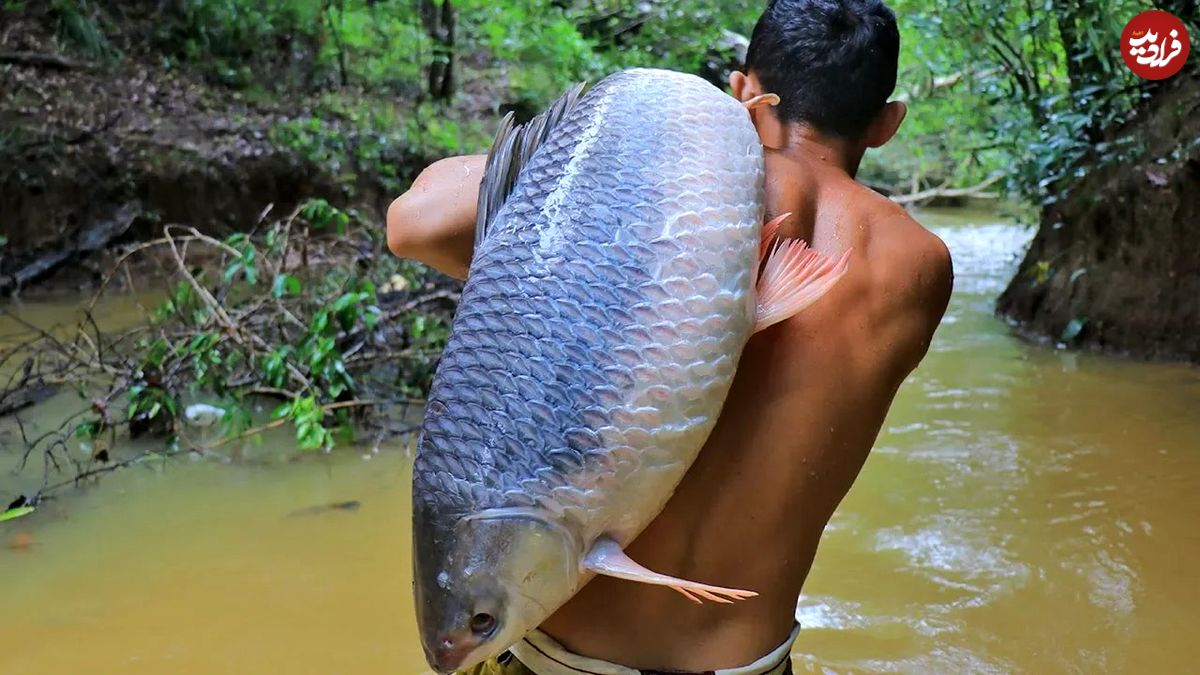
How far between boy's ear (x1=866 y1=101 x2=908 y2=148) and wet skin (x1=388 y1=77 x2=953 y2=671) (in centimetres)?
8

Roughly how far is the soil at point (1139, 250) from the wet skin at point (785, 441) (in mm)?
4916

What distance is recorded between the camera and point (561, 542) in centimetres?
114

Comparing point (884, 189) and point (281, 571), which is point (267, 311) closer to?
point (281, 571)

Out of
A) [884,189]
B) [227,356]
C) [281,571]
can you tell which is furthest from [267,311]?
[884,189]

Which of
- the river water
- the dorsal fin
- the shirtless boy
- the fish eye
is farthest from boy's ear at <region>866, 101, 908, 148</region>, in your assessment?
the river water

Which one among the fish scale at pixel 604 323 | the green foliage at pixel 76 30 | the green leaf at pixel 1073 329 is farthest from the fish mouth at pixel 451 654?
the green foliage at pixel 76 30

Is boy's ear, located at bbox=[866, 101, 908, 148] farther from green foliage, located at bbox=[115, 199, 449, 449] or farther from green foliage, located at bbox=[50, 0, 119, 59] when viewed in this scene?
green foliage, located at bbox=[50, 0, 119, 59]

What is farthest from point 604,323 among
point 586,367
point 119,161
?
point 119,161

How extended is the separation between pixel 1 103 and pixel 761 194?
8178mm

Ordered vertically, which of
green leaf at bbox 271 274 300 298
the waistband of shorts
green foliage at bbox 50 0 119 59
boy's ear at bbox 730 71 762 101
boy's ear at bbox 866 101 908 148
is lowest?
green leaf at bbox 271 274 300 298

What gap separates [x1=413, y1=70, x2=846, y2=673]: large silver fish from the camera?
1.15m

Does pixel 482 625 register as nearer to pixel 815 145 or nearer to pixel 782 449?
pixel 782 449

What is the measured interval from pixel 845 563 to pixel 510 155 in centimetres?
246

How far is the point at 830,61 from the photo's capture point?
1508 mm
